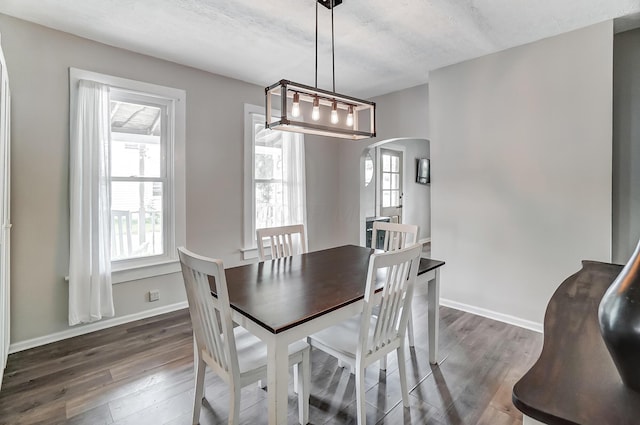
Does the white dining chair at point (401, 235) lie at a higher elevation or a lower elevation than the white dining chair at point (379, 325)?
higher

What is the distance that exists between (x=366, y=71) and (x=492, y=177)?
1776mm

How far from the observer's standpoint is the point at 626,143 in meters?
2.72

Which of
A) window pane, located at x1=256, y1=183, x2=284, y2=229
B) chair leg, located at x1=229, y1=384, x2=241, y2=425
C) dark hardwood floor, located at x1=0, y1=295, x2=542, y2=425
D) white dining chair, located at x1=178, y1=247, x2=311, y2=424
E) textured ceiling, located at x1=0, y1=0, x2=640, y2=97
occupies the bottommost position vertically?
dark hardwood floor, located at x1=0, y1=295, x2=542, y2=425

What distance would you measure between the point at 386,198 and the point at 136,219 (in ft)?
15.4

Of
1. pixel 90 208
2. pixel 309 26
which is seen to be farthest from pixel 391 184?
pixel 90 208

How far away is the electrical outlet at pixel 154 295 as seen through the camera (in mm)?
3247

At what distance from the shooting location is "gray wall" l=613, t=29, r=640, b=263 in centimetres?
269

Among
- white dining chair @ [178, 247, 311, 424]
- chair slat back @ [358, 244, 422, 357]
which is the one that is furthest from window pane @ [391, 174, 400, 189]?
white dining chair @ [178, 247, 311, 424]

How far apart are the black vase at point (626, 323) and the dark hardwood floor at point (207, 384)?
1.30 m

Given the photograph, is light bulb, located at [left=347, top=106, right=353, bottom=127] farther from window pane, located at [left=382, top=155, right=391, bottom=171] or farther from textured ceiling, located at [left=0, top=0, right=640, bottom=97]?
window pane, located at [left=382, top=155, right=391, bottom=171]

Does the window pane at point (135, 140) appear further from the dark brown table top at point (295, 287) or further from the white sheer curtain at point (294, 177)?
the dark brown table top at point (295, 287)

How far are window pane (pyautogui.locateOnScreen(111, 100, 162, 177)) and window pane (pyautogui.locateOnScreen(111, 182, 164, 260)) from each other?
0.15 m

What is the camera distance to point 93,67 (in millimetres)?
2842

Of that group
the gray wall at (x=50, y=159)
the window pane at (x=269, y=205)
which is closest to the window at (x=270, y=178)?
the window pane at (x=269, y=205)
